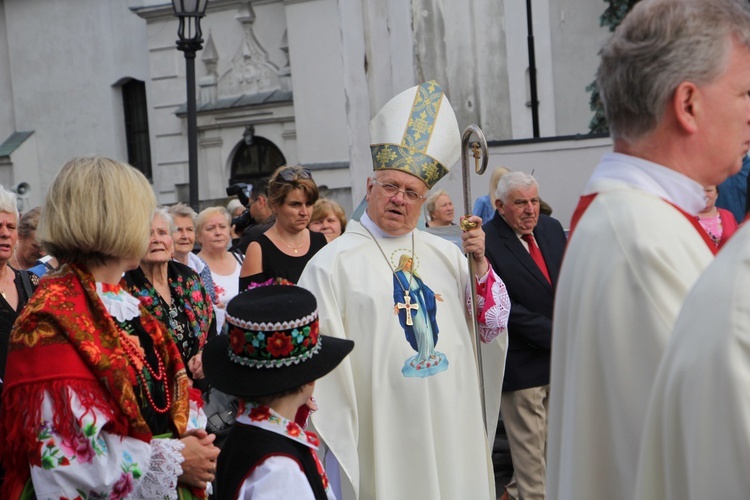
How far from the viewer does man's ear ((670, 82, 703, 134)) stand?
2.43 metres

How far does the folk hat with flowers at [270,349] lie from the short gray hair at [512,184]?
383 cm

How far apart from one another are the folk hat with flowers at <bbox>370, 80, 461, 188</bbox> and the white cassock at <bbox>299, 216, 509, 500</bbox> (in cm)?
48

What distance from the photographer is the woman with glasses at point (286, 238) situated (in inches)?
253

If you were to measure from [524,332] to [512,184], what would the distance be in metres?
0.91

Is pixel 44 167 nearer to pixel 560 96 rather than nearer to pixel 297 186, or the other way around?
pixel 560 96

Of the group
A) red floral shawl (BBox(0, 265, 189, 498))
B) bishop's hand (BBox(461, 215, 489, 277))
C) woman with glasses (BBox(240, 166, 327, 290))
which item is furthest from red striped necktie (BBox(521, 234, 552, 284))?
red floral shawl (BBox(0, 265, 189, 498))

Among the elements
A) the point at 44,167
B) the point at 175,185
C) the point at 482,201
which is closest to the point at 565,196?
the point at 482,201

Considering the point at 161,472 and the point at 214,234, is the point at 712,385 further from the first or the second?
the point at 214,234

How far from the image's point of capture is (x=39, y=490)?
3182 mm

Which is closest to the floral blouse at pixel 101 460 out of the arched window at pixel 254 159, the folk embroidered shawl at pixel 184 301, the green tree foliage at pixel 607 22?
the folk embroidered shawl at pixel 184 301

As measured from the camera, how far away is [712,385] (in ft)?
6.02

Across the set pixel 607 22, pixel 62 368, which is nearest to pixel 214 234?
pixel 62 368

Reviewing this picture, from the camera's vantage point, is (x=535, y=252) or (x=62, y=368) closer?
(x=62, y=368)

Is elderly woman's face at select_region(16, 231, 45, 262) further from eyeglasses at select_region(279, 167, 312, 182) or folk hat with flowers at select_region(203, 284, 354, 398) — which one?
folk hat with flowers at select_region(203, 284, 354, 398)
